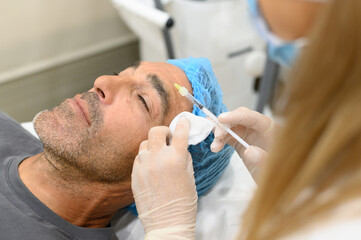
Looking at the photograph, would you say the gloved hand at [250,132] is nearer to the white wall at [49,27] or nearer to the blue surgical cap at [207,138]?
the blue surgical cap at [207,138]

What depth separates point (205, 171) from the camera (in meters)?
1.23

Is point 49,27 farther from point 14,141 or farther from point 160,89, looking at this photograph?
point 160,89

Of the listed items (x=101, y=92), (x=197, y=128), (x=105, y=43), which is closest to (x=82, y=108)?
(x=101, y=92)

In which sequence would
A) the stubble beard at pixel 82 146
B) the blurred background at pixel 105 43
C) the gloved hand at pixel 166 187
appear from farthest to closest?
the blurred background at pixel 105 43, the stubble beard at pixel 82 146, the gloved hand at pixel 166 187

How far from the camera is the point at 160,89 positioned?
1.17 m

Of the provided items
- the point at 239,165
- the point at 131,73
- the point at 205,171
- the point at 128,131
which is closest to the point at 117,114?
the point at 128,131

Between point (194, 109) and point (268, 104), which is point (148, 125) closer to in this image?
point (194, 109)

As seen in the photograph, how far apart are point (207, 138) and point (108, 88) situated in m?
0.39

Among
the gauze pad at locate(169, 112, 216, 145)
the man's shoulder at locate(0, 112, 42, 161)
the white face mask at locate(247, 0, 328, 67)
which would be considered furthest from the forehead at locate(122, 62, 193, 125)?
the man's shoulder at locate(0, 112, 42, 161)

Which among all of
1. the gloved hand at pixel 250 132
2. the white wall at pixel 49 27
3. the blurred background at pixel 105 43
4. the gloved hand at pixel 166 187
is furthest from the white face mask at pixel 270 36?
the white wall at pixel 49 27

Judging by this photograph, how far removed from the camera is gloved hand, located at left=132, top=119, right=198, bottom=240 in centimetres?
98

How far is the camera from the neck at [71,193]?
115 cm

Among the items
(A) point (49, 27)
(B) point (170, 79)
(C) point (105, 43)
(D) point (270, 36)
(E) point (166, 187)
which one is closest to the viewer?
(D) point (270, 36)

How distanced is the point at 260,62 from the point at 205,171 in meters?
0.79
